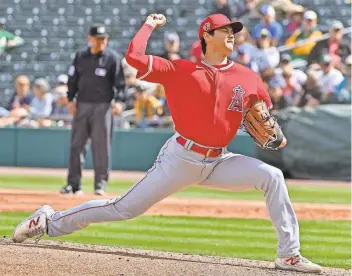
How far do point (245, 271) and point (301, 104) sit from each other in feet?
32.0

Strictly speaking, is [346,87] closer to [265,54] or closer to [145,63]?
[265,54]

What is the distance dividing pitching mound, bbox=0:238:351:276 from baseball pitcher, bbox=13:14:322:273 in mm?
302

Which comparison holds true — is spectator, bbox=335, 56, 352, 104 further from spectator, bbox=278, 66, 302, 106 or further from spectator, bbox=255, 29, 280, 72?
spectator, bbox=255, 29, 280, 72

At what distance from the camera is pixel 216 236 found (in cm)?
822

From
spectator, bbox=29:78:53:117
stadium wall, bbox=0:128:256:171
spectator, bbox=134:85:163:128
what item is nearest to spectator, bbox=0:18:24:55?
spectator, bbox=29:78:53:117

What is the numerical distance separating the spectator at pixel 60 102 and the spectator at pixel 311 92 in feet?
13.6

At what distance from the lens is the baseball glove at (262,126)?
6.27m

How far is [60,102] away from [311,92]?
4.44 m

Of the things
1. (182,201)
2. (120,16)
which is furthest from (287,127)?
(120,16)

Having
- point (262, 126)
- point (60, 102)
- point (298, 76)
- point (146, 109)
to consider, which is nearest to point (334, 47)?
point (298, 76)

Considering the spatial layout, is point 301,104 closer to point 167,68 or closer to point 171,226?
point 171,226

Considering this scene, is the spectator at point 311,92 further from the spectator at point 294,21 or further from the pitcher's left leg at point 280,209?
the pitcher's left leg at point 280,209

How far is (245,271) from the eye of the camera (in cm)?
598

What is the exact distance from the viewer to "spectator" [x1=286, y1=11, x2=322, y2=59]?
55.6ft
